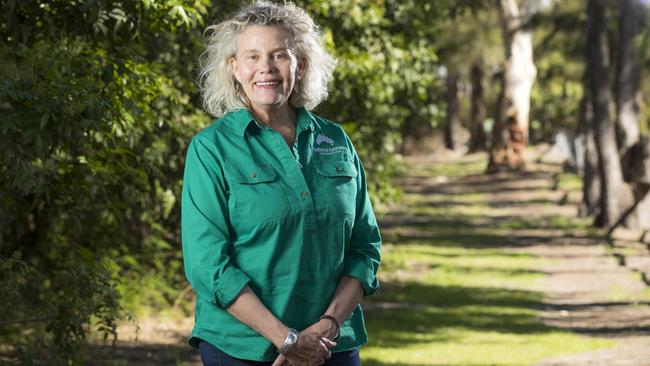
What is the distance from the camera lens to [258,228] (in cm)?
384

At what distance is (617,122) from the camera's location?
78.3 ft

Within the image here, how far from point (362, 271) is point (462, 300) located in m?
11.3

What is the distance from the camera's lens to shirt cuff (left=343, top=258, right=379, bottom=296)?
407 centimetres

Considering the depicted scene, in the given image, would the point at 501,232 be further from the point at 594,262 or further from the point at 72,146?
the point at 72,146

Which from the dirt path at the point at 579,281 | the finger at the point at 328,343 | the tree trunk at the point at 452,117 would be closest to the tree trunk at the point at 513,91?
the dirt path at the point at 579,281

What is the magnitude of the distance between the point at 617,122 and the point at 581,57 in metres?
12.5

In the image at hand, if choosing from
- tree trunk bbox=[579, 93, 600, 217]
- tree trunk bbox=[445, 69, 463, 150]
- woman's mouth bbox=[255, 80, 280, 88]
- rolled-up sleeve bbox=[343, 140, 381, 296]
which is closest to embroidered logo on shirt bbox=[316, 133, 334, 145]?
rolled-up sleeve bbox=[343, 140, 381, 296]

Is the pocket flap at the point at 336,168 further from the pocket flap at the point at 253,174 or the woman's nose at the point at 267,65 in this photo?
the woman's nose at the point at 267,65

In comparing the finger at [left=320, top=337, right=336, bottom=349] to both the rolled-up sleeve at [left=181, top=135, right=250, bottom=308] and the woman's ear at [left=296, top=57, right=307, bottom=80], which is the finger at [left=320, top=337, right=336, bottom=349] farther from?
the woman's ear at [left=296, top=57, right=307, bottom=80]

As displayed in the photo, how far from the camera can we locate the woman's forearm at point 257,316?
12.5 ft

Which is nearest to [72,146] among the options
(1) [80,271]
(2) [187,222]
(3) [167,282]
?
(1) [80,271]

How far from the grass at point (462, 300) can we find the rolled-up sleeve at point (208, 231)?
711cm

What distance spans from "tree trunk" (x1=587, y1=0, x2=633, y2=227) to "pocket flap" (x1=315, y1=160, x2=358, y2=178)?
18.3m

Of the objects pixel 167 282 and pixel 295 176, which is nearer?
pixel 295 176
